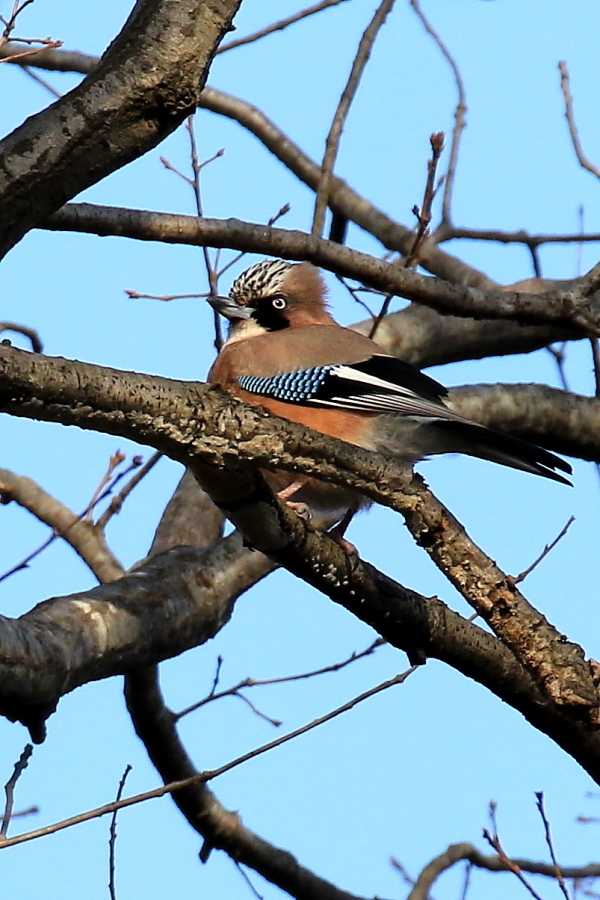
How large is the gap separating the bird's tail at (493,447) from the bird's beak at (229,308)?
1.88m

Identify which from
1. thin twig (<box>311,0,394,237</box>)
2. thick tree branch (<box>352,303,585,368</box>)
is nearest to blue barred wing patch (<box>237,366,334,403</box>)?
thin twig (<box>311,0,394,237</box>)

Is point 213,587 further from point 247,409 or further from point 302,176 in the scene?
point 302,176

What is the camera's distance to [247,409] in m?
3.40

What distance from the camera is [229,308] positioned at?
7211 mm

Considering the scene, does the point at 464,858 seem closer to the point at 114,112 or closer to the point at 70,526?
the point at 70,526

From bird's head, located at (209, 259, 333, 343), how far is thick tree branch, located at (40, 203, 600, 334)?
1.77m

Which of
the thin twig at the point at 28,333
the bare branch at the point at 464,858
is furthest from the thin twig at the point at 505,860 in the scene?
the thin twig at the point at 28,333

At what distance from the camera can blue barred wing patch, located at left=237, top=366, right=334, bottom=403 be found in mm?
6051

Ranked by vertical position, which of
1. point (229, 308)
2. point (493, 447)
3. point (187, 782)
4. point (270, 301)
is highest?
point (270, 301)

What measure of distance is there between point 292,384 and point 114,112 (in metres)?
2.42

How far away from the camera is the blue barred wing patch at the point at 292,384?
19.9 feet

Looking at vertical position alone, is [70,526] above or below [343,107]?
below

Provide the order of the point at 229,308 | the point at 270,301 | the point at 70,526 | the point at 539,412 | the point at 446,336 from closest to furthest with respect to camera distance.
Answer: the point at 70,526 < the point at 229,308 < the point at 270,301 < the point at 539,412 < the point at 446,336

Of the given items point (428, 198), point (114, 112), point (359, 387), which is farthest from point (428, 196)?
point (114, 112)
